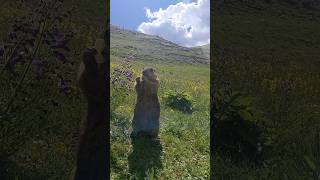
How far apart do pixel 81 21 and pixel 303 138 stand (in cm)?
336

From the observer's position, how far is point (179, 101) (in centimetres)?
1139

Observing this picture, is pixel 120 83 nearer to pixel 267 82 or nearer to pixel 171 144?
pixel 171 144

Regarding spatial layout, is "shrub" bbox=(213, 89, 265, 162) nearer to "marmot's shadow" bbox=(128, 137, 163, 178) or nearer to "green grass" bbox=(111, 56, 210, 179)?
"green grass" bbox=(111, 56, 210, 179)

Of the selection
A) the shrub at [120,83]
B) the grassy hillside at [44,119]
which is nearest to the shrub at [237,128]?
the grassy hillside at [44,119]

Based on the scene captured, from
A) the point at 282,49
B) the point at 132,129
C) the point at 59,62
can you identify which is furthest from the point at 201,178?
the point at 59,62

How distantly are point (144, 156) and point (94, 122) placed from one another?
225cm

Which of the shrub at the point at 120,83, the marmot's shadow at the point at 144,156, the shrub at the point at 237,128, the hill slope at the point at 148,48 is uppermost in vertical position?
the hill slope at the point at 148,48

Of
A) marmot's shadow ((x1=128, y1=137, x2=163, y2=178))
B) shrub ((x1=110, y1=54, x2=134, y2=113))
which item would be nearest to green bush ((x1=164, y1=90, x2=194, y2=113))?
shrub ((x1=110, y1=54, x2=134, y2=113))

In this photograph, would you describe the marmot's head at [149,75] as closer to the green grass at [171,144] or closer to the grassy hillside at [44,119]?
the green grass at [171,144]

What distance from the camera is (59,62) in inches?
284

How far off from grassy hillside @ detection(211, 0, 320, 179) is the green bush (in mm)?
3744

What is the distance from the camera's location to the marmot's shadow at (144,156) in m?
8.75

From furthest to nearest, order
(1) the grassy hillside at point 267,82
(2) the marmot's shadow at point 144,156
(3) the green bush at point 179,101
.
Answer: (3) the green bush at point 179,101
(2) the marmot's shadow at point 144,156
(1) the grassy hillside at point 267,82

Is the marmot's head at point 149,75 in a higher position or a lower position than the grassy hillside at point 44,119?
higher
